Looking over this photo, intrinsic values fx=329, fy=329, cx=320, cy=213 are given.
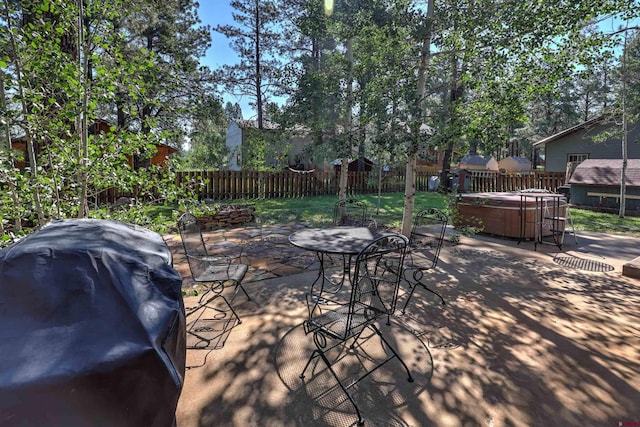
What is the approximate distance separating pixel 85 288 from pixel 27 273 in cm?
23

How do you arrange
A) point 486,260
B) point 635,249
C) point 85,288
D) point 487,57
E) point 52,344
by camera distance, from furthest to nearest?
1. point 635,249
2. point 486,260
3. point 487,57
4. point 85,288
5. point 52,344

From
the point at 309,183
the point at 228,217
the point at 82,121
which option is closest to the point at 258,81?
the point at 309,183

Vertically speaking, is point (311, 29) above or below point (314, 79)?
above

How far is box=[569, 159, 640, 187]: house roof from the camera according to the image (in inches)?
380

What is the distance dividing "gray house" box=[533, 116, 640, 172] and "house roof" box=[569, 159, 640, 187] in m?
3.39

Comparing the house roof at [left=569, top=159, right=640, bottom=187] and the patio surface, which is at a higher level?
the house roof at [left=569, top=159, right=640, bottom=187]

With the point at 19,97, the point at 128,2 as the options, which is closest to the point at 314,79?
the point at 128,2

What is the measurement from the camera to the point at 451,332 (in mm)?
2891

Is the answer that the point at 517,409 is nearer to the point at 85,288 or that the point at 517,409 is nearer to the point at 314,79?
the point at 85,288

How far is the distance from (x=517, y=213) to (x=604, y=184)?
6475 millimetres

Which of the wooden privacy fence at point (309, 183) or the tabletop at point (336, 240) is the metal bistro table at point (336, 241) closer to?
the tabletop at point (336, 240)

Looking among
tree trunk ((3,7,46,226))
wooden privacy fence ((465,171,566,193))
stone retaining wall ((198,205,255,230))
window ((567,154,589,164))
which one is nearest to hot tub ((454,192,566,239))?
stone retaining wall ((198,205,255,230))

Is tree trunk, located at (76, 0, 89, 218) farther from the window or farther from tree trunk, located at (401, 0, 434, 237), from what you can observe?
→ the window

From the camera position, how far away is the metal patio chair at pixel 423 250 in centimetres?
354
